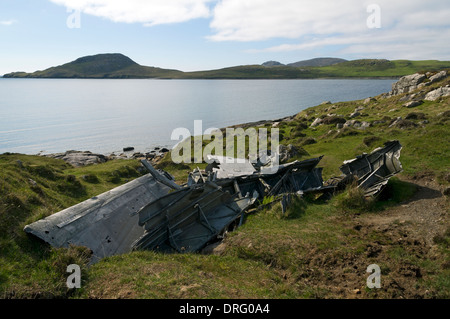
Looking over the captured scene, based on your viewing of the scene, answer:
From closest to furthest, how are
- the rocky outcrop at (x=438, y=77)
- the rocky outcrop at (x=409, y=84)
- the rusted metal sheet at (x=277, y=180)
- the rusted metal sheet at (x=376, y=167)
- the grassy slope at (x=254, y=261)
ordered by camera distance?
1. the grassy slope at (x=254, y=261)
2. the rusted metal sheet at (x=376, y=167)
3. the rusted metal sheet at (x=277, y=180)
4. the rocky outcrop at (x=438, y=77)
5. the rocky outcrop at (x=409, y=84)

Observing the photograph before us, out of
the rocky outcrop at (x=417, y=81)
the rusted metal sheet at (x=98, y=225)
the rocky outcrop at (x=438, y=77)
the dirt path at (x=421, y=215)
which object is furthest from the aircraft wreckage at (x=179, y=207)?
the rocky outcrop at (x=417, y=81)

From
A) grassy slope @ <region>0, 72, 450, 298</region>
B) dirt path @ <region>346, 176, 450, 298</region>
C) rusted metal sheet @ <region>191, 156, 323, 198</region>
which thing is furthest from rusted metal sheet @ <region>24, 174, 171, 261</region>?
dirt path @ <region>346, 176, 450, 298</region>

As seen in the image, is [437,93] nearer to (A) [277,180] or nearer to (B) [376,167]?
A: (B) [376,167]

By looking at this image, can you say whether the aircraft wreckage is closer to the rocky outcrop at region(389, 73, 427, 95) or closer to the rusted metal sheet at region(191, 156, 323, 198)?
the rusted metal sheet at region(191, 156, 323, 198)

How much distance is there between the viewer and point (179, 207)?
15.8 metres

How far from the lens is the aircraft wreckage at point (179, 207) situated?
13.5m

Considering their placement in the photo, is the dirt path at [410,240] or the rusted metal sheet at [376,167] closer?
the dirt path at [410,240]

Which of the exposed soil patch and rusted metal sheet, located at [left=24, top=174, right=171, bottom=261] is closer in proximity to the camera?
the exposed soil patch

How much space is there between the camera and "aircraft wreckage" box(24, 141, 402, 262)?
1348 cm

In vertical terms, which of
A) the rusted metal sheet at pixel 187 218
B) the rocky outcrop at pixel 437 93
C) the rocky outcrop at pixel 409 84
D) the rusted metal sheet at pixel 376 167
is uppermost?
the rocky outcrop at pixel 409 84

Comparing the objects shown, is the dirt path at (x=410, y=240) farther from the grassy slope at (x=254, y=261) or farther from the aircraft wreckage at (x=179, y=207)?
the aircraft wreckage at (x=179, y=207)

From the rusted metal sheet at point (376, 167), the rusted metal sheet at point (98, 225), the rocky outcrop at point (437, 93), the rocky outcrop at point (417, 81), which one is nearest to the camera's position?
the rusted metal sheet at point (98, 225)

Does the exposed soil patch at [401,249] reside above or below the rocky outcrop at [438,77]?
below

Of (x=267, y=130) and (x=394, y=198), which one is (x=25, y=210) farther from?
(x=267, y=130)
